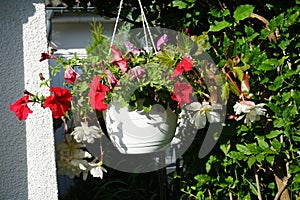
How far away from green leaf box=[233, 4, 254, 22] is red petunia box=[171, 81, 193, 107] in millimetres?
430

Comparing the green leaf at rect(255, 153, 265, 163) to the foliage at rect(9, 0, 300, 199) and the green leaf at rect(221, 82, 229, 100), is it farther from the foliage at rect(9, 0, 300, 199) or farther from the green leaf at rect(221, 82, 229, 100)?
the green leaf at rect(221, 82, 229, 100)

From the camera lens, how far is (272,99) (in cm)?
200

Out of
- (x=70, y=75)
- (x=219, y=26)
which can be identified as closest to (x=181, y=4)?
(x=219, y=26)

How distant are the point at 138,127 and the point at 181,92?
20cm

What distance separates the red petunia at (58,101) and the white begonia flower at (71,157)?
23cm

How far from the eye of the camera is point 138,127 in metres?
1.71

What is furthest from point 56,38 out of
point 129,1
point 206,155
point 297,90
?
point 297,90

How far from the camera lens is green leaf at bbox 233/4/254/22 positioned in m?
1.91

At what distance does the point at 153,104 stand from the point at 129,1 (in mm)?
959

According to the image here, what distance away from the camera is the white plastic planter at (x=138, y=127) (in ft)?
5.59

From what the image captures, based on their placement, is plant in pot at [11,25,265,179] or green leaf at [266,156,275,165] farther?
green leaf at [266,156,275,165]

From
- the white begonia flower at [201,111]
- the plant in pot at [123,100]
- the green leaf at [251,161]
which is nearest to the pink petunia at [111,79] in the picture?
the plant in pot at [123,100]

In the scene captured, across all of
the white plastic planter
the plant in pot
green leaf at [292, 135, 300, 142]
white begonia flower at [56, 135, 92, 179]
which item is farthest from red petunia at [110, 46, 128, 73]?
green leaf at [292, 135, 300, 142]

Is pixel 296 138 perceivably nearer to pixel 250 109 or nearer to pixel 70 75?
pixel 250 109
